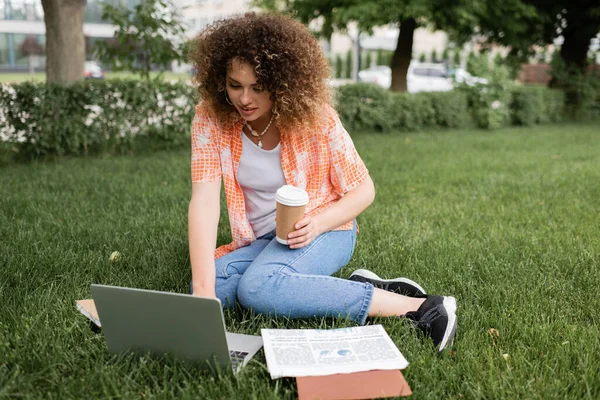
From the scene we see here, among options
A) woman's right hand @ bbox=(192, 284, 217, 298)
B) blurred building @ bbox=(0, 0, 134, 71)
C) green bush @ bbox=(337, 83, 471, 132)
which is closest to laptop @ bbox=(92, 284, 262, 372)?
woman's right hand @ bbox=(192, 284, 217, 298)

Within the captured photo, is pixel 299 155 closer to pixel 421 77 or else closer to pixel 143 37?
pixel 143 37

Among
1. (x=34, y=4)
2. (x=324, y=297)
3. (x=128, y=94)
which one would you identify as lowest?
(x=324, y=297)

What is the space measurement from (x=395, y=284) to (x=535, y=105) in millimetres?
11198

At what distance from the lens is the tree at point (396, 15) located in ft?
33.9

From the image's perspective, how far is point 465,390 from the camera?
1871mm

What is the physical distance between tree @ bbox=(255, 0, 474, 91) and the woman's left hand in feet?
27.4

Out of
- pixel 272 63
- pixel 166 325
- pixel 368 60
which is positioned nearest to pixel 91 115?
pixel 272 63

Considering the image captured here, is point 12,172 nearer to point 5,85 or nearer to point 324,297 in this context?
point 5,85

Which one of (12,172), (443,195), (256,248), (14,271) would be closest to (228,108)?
(256,248)

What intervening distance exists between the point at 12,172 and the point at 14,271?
324 cm

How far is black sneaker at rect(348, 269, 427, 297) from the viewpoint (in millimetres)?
2520

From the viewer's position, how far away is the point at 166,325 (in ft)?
6.04

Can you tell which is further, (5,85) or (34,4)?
(34,4)

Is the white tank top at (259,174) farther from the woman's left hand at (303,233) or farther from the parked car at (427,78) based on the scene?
the parked car at (427,78)
